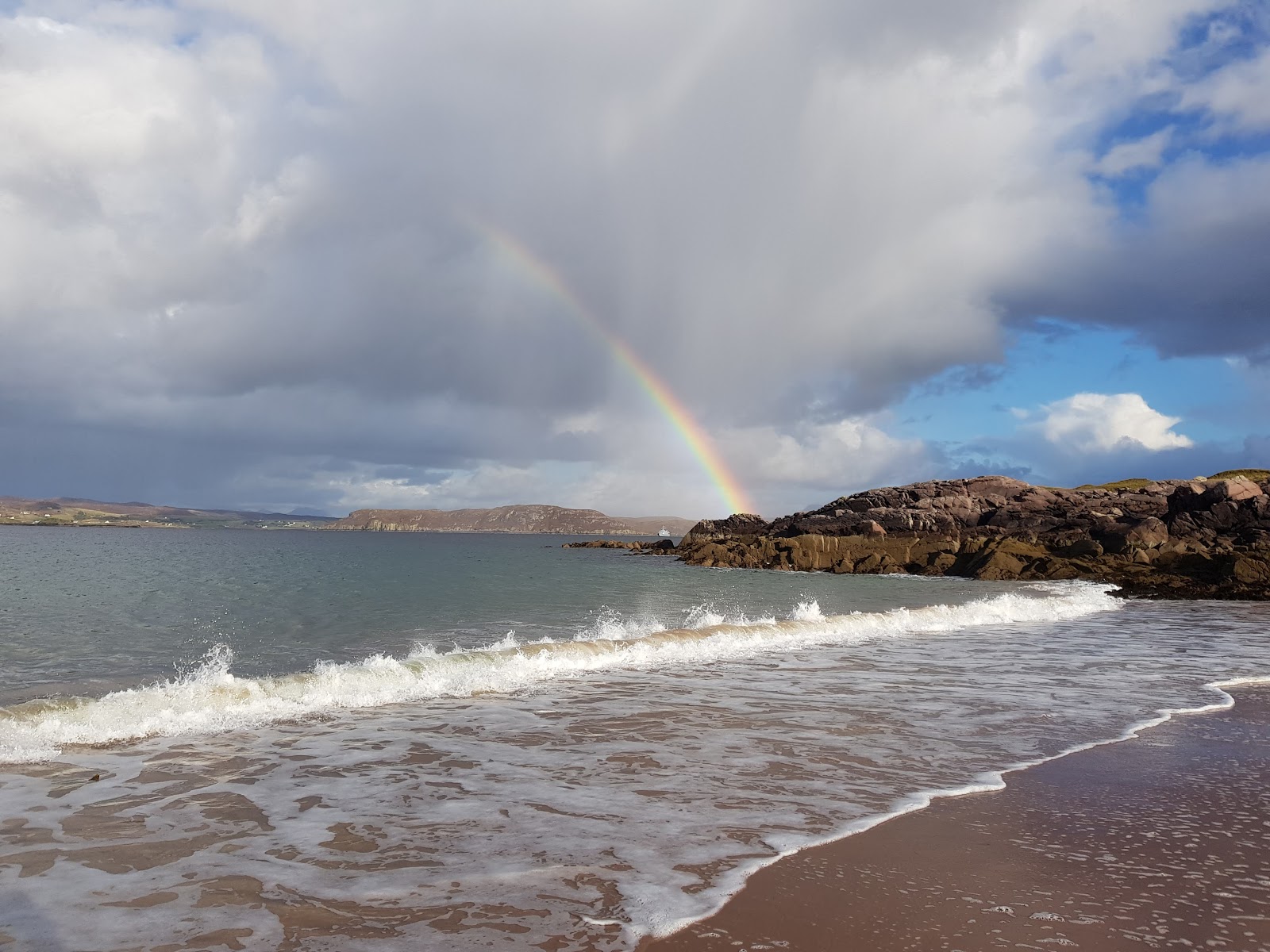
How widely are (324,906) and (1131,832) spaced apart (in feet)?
19.6

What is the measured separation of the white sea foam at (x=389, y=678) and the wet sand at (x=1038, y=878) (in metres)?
8.33

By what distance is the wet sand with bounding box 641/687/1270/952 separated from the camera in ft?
14.4

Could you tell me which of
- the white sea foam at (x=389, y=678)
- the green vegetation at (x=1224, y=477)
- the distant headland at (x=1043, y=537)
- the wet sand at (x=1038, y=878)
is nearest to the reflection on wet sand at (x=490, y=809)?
the wet sand at (x=1038, y=878)

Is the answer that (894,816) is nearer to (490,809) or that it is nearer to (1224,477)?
(490,809)

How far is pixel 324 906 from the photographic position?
4.90 m

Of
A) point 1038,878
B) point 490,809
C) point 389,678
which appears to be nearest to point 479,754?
point 490,809

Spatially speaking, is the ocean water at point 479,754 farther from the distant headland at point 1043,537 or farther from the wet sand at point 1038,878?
the distant headland at point 1043,537

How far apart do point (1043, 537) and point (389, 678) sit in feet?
226

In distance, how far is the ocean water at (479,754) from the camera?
4988 millimetres

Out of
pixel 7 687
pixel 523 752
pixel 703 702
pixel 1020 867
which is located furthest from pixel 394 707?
pixel 1020 867

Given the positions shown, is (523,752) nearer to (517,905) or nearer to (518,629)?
(517,905)

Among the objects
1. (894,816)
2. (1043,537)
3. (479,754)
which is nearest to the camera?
(894,816)

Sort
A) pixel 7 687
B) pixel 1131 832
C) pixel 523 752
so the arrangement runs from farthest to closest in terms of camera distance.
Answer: pixel 7 687 → pixel 523 752 → pixel 1131 832

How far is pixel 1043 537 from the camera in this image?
228 feet
